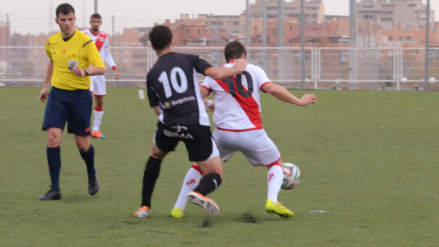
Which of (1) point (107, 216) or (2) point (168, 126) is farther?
(1) point (107, 216)

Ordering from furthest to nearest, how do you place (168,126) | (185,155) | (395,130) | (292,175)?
(395,130) < (185,155) < (292,175) < (168,126)

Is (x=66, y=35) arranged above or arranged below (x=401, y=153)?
above

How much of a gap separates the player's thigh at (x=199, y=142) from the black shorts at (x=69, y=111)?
147 centimetres

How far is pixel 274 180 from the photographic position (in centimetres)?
462

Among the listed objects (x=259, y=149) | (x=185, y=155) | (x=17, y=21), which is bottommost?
(x=185, y=155)

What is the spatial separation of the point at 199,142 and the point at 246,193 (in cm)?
137

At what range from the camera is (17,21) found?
62.8 ft

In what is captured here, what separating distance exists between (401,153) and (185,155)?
9.44ft

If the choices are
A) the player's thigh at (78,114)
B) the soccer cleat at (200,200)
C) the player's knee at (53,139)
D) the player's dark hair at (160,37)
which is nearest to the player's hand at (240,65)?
the player's dark hair at (160,37)

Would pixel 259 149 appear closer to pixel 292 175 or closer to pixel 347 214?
pixel 292 175

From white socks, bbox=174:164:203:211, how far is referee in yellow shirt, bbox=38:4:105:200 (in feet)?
3.48

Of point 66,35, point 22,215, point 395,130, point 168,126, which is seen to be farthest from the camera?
point 395,130

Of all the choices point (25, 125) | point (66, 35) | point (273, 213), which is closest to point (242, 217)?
point (273, 213)

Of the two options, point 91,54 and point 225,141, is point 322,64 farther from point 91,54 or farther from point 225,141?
point 225,141
